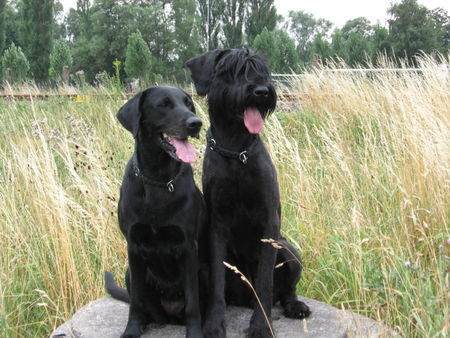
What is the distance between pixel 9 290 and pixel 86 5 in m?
46.9

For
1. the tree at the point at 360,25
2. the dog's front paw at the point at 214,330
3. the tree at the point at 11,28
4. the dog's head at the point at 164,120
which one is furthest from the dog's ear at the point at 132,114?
the tree at the point at 360,25

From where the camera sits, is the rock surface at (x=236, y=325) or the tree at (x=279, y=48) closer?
the rock surface at (x=236, y=325)

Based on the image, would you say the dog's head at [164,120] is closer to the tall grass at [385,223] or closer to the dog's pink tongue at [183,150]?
the dog's pink tongue at [183,150]

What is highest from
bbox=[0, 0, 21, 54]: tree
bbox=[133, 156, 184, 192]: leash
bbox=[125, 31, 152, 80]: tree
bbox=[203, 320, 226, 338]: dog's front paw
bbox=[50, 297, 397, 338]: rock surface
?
bbox=[0, 0, 21, 54]: tree

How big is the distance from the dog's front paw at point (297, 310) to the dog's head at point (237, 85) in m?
0.97

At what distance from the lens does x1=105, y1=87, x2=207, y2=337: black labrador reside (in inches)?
91.7

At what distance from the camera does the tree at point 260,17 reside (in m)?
40.2

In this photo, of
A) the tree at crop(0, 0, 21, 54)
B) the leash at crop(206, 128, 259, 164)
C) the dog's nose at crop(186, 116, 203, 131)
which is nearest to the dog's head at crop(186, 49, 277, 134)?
the leash at crop(206, 128, 259, 164)

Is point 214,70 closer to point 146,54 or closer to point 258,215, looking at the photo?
point 258,215

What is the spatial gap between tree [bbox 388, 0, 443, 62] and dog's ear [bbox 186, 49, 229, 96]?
27.3 metres

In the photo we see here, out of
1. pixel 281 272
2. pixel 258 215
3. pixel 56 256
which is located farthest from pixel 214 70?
pixel 56 256

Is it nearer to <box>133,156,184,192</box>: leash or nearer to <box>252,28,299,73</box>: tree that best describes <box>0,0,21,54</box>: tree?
<box>252,28,299,73</box>: tree

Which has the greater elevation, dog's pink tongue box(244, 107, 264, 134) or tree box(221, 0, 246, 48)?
tree box(221, 0, 246, 48)

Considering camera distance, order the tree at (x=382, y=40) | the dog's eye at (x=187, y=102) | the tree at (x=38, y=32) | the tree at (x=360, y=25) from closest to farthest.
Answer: the dog's eye at (x=187, y=102)
the tree at (x=382, y=40)
the tree at (x=38, y=32)
the tree at (x=360, y=25)
